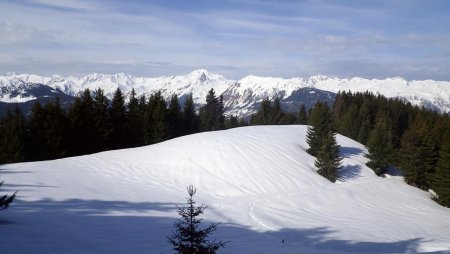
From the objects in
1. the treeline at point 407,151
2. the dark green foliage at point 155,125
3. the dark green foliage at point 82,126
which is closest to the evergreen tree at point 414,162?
the treeline at point 407,151

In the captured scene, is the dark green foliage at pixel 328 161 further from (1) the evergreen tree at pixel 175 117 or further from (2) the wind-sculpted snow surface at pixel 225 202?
(1) the evergreen tree at pixel 175 117

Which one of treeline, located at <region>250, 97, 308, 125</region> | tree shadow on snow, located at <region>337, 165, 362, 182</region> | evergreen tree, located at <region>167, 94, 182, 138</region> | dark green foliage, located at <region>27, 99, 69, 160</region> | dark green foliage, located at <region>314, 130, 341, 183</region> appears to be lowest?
tree shadow on snow, located at <region>337, 165, 362, 182</region>

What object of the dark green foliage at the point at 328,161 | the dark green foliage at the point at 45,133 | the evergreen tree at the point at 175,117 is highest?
the evergreen tree at the point at 175,117

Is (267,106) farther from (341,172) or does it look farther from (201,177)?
(201,177)

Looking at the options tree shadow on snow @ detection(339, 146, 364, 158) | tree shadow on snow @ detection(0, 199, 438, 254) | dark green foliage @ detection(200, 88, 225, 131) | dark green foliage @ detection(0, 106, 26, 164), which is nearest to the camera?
tree shadow on snow @ detection(0, 199, 438, 254)

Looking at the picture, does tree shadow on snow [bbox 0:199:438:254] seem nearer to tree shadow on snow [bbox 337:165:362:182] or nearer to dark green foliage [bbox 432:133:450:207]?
dark green foliage [bbox 432:133:450:207]

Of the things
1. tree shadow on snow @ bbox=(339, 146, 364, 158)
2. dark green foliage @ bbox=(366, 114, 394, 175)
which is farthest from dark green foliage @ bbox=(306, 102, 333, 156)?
dark green foliage @ bbox=(366, 114, 394, 175)

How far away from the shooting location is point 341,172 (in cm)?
4788

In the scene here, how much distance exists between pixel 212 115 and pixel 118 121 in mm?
38635

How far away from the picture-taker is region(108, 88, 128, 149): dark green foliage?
5422 centimetres

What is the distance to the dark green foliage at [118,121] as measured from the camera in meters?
54.2

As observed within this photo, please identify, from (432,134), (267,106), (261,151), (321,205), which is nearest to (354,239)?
(321,205)

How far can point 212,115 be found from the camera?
302ft

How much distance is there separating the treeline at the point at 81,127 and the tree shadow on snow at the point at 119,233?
→ 23.9 m
